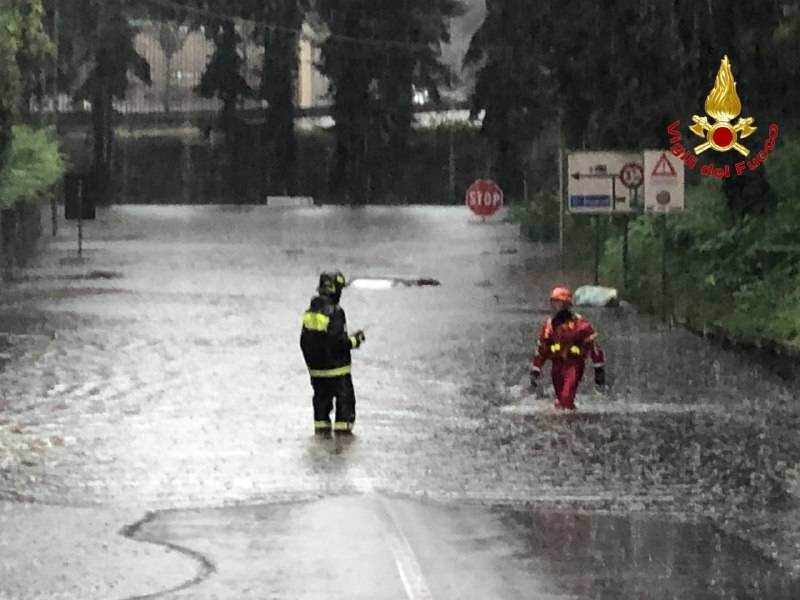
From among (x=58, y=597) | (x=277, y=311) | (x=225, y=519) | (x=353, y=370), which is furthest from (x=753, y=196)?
(x=58, y=597)

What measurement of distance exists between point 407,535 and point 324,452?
3.28 meters

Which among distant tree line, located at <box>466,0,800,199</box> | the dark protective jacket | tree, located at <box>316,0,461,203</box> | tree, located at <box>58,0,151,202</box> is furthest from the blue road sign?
tree, located at <box>316,0,461,203</box>

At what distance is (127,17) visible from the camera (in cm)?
7769

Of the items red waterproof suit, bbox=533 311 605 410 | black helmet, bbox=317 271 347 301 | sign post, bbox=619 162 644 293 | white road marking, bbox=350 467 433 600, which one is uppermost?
sign post, bbox=619 162 644 293

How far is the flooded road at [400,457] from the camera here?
8914 millimetres

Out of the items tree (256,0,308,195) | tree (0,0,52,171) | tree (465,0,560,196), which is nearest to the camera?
tree (0,0,52,171)

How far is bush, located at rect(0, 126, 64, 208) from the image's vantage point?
38.2m

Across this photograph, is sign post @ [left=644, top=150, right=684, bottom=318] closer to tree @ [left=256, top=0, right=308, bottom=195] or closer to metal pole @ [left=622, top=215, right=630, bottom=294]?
metal pole @ [left=622, top=215, right=630, bottom=294]

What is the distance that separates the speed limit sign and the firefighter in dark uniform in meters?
13.7

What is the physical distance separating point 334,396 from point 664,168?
40.2 ft

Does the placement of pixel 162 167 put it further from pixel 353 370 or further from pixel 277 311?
pixel 353 370

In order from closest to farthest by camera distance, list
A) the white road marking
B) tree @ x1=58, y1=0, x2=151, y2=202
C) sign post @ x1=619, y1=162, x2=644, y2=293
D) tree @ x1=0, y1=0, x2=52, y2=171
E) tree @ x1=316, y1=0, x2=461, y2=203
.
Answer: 1. the white road marking
2. sign post @ x1=619, y1=162, x2=644, y2=293
3. tree @ x1=0, y1=0, x2=52, y2=171
4. tree @ x1=58, y1=0, x2=151, y2=202
5. tree @ x1=316, y1=0, x2=461, y2=203

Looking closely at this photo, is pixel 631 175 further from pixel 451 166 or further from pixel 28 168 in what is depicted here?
pixel 451 166

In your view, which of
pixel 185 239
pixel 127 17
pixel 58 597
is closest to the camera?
pixel 58 597
